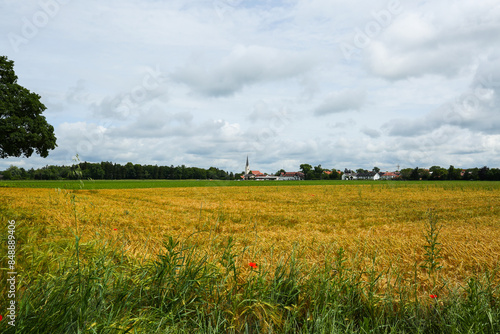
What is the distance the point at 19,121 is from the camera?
1196 inches

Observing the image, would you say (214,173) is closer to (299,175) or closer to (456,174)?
(299,175)

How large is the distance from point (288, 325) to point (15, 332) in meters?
2.23

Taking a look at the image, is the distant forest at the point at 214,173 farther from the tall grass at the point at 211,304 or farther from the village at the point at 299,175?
the tall grass at the point at 211,304

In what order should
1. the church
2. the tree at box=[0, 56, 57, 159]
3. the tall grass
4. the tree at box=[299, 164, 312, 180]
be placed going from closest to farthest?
1. the tall grass
2. the tree at box=[0, 56, 57, 159]
3. the tree at box=[299, 164, 312, 180]
4. the church

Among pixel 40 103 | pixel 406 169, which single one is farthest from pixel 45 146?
pixel 406 169

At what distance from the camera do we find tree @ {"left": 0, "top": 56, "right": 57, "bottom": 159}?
30.0m

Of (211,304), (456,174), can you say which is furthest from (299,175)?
(211,304)

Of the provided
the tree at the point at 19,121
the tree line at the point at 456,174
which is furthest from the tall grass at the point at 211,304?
the tree line at the point at 456,174

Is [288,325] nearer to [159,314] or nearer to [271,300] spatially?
[271,300]

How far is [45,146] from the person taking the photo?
34438 millimetres

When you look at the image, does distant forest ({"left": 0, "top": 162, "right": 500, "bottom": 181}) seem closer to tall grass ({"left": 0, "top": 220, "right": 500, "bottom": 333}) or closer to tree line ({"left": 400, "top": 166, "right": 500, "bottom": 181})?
tree line ({"left": 400, "top": 166, "right": 500, "bottom": 181})

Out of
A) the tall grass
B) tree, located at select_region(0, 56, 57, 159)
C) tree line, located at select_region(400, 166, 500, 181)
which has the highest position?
tree, located at select_region(0, 56, 57, 159)

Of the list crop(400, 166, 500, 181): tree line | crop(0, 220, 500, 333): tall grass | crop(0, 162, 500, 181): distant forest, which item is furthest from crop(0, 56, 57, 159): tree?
crop(400, 166, 500, 181): tree line

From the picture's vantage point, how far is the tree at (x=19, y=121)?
30.0 metres
